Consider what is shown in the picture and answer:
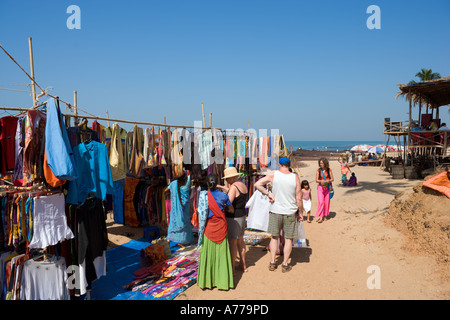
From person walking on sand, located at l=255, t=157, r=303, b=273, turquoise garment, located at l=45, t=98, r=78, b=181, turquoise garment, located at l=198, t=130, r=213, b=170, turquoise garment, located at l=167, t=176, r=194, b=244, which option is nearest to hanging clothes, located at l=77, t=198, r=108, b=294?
turquoise garment, located at l=45, t=98, r=78, b=181

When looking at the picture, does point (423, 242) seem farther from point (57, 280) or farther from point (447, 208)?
point (57, 280)

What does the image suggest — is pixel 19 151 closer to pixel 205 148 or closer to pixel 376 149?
pixel 205 148

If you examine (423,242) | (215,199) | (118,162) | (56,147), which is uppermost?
(56,147)

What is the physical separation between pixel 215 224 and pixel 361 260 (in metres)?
3.16

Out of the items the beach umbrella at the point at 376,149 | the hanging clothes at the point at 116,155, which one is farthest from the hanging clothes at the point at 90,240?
the beach umbrella at the point at 376,149

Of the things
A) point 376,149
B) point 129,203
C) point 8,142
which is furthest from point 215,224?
point 376,149

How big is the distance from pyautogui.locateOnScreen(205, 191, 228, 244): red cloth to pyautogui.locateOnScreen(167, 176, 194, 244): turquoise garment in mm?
1808

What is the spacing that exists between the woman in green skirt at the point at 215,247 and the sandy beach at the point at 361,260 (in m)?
0.19

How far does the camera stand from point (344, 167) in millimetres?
14969

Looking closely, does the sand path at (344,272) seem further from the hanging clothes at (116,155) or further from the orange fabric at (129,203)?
the orange fabric at (129,203)

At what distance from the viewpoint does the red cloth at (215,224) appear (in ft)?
14.4

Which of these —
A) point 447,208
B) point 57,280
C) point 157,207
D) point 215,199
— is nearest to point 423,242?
point 447,208

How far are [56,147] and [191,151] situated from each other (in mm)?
3438

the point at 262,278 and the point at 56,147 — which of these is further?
the point at 262,278
